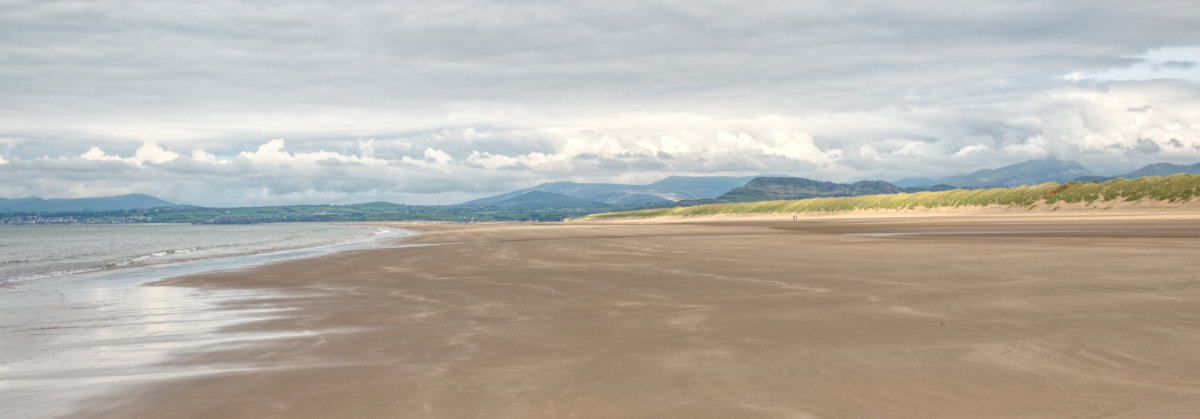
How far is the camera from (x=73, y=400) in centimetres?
761

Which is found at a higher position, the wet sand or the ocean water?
the wet sand

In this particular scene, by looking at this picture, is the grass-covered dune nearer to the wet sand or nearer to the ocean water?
the wet sand

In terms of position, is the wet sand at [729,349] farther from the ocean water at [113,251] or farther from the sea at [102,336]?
the ocean water at [113,251]

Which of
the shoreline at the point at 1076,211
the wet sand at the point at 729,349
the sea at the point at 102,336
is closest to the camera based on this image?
the wet sand at the point at 729,349

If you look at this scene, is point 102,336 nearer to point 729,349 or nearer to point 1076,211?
point 729,349

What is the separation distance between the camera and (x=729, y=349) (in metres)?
9.34

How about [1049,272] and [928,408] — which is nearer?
[928,408]

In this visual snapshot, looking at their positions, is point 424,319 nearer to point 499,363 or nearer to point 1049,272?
point 499,363

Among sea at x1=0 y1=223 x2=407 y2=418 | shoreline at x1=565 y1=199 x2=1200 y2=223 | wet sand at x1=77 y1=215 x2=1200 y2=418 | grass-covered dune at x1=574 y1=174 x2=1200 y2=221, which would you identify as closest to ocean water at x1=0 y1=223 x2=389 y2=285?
sea at x1=0 y1=223 x2=407 y2=418

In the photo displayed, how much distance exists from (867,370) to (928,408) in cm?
151

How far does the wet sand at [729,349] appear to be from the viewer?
681 cm

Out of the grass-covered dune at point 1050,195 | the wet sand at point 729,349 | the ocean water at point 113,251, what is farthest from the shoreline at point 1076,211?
the ocean water at point 113,251

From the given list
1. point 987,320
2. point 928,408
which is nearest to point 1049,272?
point 987,320

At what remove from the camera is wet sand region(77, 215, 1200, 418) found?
22.4ft
